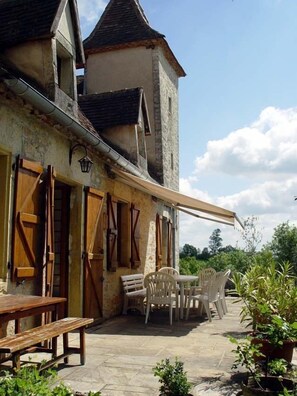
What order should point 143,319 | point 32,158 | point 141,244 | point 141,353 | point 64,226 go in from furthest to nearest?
point 141,244 < point 143,319 < point 64,226 < point 32,158 < point 141,353

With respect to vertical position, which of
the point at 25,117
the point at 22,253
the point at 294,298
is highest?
the point at 25,117

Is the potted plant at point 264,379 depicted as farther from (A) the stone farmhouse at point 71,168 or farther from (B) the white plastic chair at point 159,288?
(B) the white plastic chair at point 159,288

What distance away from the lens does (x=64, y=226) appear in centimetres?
685

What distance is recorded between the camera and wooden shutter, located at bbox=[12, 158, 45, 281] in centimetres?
489

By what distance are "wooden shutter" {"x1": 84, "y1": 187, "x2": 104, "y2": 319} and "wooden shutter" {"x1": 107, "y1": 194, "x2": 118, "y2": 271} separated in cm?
41

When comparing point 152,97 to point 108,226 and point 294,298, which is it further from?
point 294,298

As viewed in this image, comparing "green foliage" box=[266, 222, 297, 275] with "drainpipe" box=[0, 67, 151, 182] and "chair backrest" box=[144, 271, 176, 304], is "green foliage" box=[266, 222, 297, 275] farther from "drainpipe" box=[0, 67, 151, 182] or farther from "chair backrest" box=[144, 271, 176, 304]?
"drainpipe" box=[0, 67, 151, 182]

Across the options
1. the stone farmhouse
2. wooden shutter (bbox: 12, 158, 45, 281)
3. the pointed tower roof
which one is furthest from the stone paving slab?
the pointed tower roof

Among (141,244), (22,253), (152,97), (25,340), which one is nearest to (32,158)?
(22,253)

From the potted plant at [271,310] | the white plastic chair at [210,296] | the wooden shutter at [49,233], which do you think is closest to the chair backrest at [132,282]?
the white plastic chair at [210,296]

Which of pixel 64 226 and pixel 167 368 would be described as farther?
pixel 64 226

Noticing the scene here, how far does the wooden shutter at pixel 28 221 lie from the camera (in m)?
4.89

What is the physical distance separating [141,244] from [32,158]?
16.9 feet

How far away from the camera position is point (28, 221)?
5.12 metres
